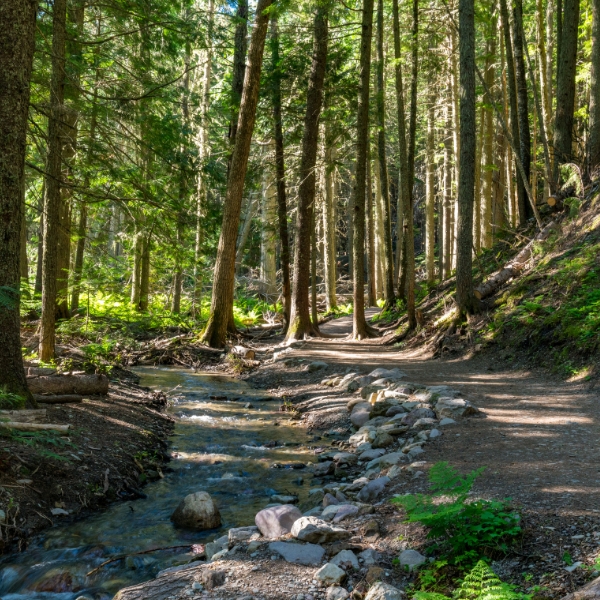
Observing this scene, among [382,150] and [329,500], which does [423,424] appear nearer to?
[329,500]

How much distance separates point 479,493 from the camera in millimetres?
4086

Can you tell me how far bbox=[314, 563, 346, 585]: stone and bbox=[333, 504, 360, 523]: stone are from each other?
981 millimetres

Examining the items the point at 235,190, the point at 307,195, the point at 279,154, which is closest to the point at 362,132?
the point at 307,195

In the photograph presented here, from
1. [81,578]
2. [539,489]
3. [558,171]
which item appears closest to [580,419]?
[539,489]

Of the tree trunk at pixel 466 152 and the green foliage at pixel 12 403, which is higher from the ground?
the tree trunk at pixel 466 152

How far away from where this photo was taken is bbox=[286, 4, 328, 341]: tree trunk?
560 inches

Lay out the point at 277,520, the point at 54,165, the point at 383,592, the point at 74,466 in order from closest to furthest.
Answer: the point at 383,592 → the point at 277,520 → the point at 74,466 → the point at 54,165

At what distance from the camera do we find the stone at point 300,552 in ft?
12.1

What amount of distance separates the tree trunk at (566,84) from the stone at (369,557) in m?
12.6

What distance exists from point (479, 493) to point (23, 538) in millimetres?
3604

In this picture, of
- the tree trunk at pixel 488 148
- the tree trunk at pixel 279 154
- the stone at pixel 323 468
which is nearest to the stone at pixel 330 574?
the stone at pixel 323 468

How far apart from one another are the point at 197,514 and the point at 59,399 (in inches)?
110

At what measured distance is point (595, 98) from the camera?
12.5 metres

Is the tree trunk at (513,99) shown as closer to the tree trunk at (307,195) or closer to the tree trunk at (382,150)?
the tree trunk at (382,150)
